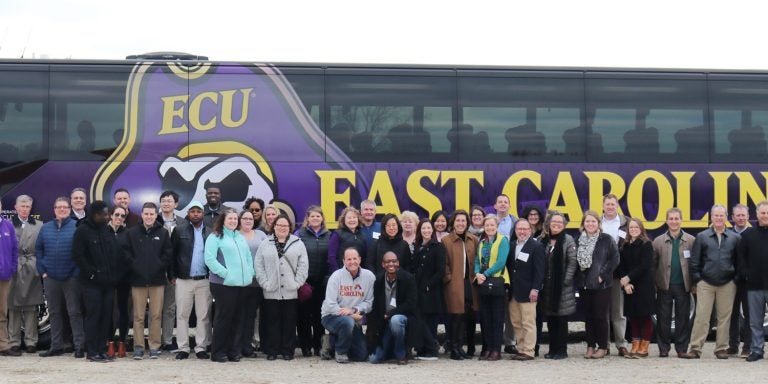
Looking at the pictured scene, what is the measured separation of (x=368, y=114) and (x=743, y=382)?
596 centimetres

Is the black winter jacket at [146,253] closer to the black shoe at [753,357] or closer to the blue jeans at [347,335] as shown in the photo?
the blue jeans at [347,335]

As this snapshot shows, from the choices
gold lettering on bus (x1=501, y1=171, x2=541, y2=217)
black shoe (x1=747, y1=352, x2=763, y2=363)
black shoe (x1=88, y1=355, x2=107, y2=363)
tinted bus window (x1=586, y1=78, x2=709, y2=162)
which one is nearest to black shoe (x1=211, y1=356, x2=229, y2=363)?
black shoe (x1=88, y1=355, x2=107, y2=363)

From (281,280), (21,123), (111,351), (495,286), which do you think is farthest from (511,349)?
(21,123)

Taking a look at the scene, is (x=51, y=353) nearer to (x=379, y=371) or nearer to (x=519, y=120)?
(x=379, y=371)

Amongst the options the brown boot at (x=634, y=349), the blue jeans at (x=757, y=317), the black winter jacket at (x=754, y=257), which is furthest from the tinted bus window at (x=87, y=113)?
the blue jeans at (x=757, y=317)

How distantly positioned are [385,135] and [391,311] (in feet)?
9.15

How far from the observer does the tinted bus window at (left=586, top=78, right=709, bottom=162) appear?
16.4 meters

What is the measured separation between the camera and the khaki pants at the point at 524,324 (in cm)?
1462

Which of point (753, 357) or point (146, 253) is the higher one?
point (146, 253)

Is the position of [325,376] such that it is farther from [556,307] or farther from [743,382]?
[743,382]

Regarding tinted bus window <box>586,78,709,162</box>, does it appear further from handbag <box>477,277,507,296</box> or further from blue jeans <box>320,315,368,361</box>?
blue jeans <box>320,315,368,361</box>

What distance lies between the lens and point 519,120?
16.3m

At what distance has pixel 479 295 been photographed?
48.5 ft

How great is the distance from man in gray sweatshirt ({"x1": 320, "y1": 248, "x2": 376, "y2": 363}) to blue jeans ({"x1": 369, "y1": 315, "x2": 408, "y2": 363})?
1.04 ft
